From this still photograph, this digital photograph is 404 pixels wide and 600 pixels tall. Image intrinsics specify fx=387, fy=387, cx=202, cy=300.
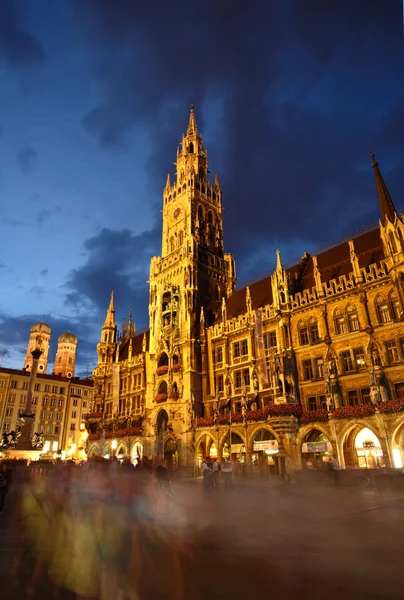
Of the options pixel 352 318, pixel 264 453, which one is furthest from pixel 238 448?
pixel 352 318

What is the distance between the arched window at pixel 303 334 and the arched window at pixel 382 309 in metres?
6.91

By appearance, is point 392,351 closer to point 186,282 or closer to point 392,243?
point 392,243

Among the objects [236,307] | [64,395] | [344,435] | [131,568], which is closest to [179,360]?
[236,307]

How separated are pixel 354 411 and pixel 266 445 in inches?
359

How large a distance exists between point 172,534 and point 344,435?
24.2 m

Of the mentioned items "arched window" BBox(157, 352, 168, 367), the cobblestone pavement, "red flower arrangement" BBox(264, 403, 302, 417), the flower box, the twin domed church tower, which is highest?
the twin domed church tower

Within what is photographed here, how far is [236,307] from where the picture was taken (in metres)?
49.1

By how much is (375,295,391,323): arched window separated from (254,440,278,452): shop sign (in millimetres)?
14150

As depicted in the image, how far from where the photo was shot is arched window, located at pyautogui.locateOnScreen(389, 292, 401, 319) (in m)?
30.8

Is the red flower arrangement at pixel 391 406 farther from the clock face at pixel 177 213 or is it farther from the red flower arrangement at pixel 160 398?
the clock face at pixel 177 213

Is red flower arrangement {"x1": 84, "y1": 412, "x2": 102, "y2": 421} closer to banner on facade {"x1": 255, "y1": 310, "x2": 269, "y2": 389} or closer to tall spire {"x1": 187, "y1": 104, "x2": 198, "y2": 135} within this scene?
banner on facade {"x1": 255, "y1": 310, "x2": 269, "y2": 389}

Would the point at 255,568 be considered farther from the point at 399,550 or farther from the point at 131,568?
the point at 399,550

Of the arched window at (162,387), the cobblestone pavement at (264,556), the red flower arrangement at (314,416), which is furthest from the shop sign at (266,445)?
the cobblestone pavement at (264,556)

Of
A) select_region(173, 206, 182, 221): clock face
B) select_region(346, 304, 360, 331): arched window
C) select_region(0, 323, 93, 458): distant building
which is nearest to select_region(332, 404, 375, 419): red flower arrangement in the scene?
select_region(346, 304, 360, 331): arched window
